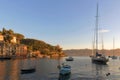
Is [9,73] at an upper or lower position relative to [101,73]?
upper

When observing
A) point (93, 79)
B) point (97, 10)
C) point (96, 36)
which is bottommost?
point (93, 79)

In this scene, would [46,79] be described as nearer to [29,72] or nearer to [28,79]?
[28,79]

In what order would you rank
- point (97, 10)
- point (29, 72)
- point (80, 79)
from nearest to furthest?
point (80, 79)
point (29, 72)
point (97, 10)

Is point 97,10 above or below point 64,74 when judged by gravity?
above

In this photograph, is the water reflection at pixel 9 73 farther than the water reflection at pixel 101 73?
No

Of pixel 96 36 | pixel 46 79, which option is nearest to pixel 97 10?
pixel 96 36

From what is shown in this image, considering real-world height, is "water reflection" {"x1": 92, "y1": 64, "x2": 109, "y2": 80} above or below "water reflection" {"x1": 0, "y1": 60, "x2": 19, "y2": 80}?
below

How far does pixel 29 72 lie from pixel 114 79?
36.8 meters

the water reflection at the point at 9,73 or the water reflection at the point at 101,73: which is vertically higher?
the water reflection at the point at 9,73

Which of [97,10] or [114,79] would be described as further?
[97,10]

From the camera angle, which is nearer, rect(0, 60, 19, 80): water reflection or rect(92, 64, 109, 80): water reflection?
rect(0, 60, 19, 80): water reflection

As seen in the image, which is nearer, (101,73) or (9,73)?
(9,73)

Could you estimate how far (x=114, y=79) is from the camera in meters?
88.1

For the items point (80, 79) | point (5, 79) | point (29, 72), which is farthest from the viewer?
point (29, 72)
